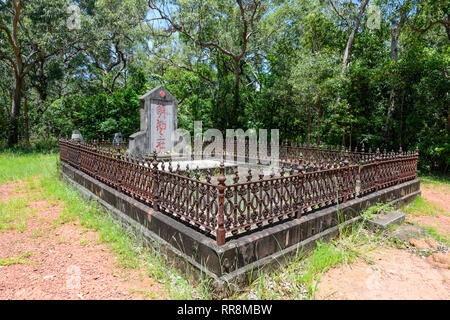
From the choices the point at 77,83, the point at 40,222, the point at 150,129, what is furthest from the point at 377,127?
the point at 77,83

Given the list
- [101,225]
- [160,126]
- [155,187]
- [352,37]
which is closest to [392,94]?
[352,37]

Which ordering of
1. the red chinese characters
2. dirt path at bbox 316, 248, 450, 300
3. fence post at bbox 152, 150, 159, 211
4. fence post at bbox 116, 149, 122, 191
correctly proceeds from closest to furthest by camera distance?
dirt path at bbox 316, 248, 450, 300 < fence post at bbox 152, 150, 159, 211 < fence post at bbox 116, 149, 122, 191 < the red chinese characters

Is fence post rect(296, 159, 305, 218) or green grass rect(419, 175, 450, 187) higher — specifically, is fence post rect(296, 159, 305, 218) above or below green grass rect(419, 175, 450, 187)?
above

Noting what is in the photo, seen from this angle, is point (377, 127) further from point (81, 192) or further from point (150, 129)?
point (81, 192)

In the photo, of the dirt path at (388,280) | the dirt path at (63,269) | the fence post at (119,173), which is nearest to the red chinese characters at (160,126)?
the fence post at (119,173)

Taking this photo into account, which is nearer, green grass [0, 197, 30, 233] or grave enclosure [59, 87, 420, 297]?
grave enclosure [59, 87, 420, 297]

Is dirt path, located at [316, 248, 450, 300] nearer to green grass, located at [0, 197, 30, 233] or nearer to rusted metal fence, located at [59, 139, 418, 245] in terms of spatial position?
rusted metal fence, located at [59, 139, 418, 245]

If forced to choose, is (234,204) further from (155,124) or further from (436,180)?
(436,180)

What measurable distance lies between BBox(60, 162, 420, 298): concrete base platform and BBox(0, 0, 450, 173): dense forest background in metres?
8.31

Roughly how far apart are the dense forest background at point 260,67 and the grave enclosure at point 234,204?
6.35 meters

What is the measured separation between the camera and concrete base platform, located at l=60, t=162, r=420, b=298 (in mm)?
3008

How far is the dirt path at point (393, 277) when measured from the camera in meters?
3.15

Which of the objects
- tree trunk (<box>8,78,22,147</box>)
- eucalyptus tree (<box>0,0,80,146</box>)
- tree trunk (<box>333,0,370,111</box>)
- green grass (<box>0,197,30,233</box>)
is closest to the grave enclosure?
green grass (<box>0,197,30,233</box>)

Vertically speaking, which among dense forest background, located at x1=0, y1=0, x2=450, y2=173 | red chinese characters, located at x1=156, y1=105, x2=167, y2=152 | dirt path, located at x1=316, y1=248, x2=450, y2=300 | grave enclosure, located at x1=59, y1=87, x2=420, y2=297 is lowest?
dirt path, located at x1=316, y1=248, x2=450, y2=300
